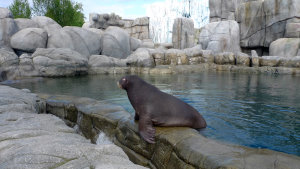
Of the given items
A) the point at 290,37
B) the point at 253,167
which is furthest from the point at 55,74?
the point at 290,37

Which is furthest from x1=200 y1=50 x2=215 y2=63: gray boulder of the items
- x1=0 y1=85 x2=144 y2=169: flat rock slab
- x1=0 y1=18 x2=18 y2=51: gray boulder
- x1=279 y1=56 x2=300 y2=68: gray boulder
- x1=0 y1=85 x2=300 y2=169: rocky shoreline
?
x1=0 y1=85 x2=144 y2=169: flat rock slab

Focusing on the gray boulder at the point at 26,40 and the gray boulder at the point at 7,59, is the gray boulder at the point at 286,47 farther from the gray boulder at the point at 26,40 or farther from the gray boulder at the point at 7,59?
the gray boulder at the point at 7,59

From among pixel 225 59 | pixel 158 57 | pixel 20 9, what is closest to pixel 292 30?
pixel 225 59

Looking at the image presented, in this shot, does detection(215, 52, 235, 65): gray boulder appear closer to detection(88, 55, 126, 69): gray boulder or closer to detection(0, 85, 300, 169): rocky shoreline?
detection(88, 55, 126, 69): gray boulder

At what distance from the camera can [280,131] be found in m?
4.01

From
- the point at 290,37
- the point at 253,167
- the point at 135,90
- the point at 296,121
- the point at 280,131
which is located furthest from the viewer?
the point at 290,37

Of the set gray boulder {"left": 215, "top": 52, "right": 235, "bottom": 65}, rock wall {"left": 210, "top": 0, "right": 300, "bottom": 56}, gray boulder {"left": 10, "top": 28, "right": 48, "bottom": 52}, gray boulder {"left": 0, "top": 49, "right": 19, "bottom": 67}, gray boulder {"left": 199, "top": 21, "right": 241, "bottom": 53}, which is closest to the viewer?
gray boulder {"left": 0, "top": 49, "right": 19, "bottom": 67}

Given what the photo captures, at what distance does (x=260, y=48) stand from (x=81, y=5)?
2765 cm

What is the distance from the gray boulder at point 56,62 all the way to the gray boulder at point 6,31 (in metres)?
3.70

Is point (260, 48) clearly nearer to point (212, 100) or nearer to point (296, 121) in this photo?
point (212, 100)

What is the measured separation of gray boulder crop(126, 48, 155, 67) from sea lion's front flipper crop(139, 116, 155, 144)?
14.9 metres

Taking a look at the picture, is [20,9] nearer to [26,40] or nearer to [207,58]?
[26,40]

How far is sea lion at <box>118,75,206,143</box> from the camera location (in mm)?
3023

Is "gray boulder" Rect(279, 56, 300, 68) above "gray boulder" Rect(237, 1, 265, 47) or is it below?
below
